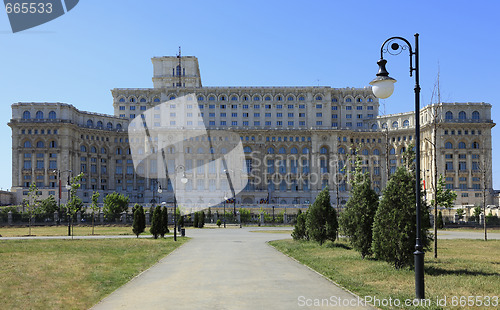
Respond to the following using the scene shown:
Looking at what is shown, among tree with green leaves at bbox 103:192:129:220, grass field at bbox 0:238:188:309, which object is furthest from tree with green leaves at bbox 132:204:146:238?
tree with green leaves at bbox 103:192:129:220

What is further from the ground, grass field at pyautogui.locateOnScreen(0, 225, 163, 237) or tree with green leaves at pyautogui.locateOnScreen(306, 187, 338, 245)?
tree with green leaves at pyautogui.locateOnScreen(306, 187, 338, 245)

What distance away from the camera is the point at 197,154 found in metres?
134

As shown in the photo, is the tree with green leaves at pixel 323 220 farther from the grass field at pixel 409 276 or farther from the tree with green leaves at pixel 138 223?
the tree with green leaves at pixel 138 223

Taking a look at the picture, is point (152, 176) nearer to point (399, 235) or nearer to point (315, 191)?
point (315, 191)

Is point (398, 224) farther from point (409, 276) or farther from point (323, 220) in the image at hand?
point (323, 220)

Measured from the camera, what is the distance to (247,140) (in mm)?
134375

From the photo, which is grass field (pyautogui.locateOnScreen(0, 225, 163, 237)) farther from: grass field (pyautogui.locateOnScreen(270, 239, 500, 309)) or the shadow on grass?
the shadow on grass

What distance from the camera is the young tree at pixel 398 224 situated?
58.9ft

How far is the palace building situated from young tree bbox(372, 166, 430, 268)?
99.5m

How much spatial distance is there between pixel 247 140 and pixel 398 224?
116672mm

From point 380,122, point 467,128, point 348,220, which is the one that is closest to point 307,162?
point 380,122

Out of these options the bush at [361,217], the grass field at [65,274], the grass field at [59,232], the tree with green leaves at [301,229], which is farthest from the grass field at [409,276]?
the grass field at [59,232]

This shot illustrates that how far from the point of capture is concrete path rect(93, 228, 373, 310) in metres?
12.7

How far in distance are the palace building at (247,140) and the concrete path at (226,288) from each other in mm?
97309
